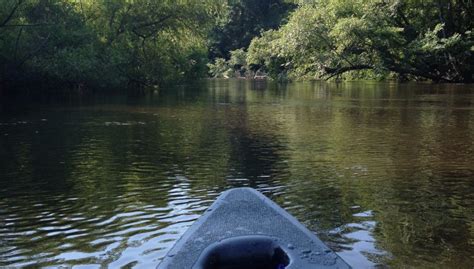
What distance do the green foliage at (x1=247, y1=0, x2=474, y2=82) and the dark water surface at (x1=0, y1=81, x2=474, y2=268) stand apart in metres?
21.7

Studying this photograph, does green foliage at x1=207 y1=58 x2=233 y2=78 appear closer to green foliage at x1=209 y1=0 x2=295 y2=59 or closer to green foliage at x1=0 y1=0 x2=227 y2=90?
green foliage at x1=209 y1=0 x2=295 y2=59

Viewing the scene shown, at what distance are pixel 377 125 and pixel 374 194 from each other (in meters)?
8.85

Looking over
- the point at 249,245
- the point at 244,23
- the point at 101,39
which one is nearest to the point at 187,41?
the point at 101,39

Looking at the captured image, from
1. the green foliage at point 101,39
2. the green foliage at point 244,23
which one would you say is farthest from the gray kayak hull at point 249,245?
the green foliage at point 244,23

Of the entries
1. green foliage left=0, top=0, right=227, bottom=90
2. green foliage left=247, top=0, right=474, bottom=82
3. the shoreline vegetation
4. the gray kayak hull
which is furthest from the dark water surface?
green foliage left=247, top=0, right=474, bottom=82

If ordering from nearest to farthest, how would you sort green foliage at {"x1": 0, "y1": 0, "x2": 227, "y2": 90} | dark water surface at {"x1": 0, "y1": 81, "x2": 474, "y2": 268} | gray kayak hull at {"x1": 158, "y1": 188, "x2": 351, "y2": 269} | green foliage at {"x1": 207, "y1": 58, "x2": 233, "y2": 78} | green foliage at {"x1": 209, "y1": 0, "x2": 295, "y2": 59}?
gray kayak hull at {"x1": 158, "y1": 188, "x2": 351, "y2": 269} < dark water surface at {"x1": 0, "y1": 81, "x2": 474, "y2": 268} < green foliage at {"x1": 0, "y1": 0, "x2": 227, "y2": 90} < green foliage at {"x1": 209, "y1": 0, "x2": 295, "y2": 59} < green foliage at {"x1": 207, "y1": 58, "x2": 233, "y2": 78}

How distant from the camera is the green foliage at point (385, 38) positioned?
1574 inches

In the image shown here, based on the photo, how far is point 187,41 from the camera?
39938mm

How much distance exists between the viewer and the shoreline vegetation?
101 feet

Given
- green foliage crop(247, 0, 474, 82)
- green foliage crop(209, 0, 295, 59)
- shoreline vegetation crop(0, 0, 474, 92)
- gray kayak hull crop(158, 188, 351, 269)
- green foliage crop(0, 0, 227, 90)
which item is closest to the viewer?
gray kayak hull crop(158, 188, 351, 269)

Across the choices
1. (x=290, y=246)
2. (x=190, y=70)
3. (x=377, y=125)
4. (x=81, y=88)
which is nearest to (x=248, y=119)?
(x=377, y=125)

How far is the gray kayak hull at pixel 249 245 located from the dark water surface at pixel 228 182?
3.70 ft

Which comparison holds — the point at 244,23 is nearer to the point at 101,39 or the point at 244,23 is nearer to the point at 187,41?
the point at 187,41

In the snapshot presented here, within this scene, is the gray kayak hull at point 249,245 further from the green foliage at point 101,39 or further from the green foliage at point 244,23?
the green foliage at point 244,23
